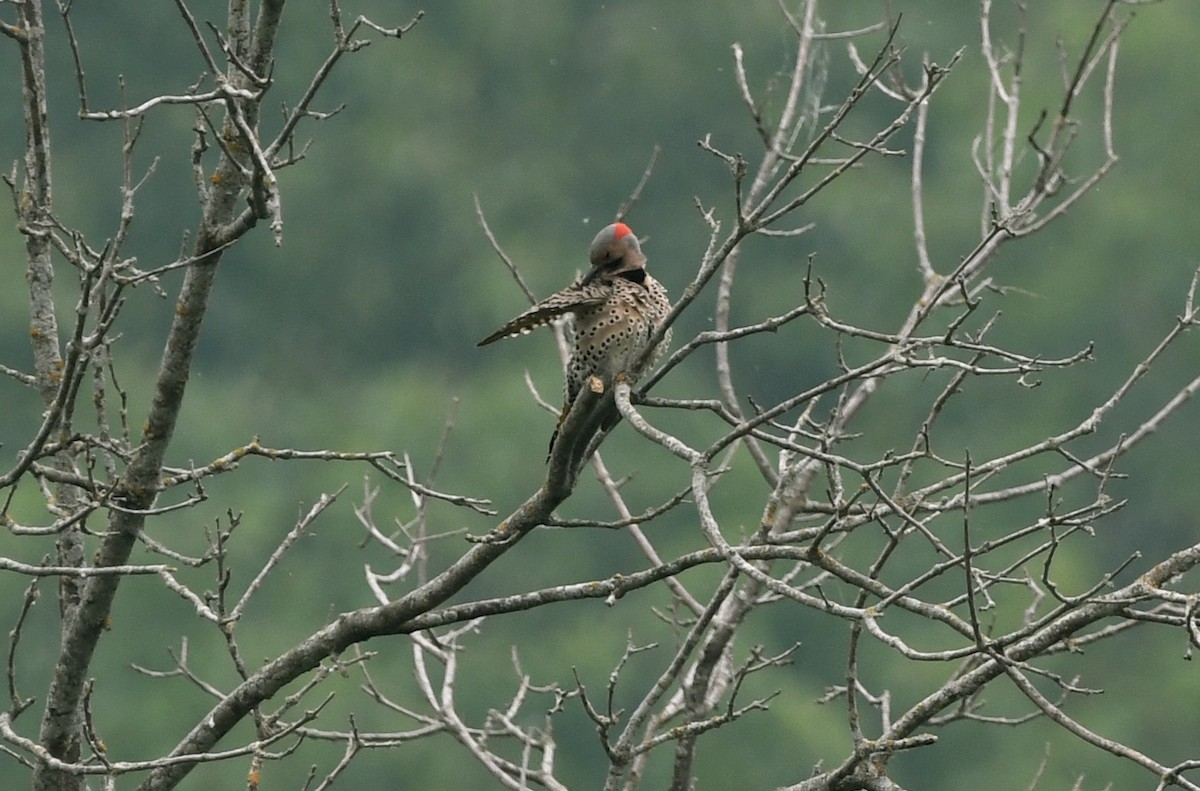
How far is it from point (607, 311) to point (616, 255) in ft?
1.11

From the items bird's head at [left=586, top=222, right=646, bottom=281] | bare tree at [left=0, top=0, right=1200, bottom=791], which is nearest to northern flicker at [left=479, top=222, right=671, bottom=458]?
bird's head at [left=586, top=222, right=646, bottom=281]

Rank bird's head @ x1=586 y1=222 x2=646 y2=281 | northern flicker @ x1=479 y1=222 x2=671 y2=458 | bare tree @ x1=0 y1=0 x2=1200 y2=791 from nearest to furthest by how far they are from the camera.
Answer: bare tree @ x1=0 y1=0 x2=1200 y2=791 → northern flicker @ x1=479 y1=222 x2=671 y2=458 → bird's head @ x1=586 y1=222 x2=646 y2=281

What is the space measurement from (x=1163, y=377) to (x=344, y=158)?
15643mm

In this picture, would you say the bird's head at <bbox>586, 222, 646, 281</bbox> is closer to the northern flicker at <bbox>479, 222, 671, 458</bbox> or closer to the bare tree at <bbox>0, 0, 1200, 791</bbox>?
the northern flicker at <bbox>479, 222, 671, 458</bbox>

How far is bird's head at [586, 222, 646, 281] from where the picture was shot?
568 centimetres

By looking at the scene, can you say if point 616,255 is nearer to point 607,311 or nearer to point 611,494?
point 607,311

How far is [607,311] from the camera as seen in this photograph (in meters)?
5.40

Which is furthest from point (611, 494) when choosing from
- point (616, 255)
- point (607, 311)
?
point (616, 255)

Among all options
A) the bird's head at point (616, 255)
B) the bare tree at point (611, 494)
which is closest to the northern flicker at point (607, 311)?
the bird's head at point (616, 255)

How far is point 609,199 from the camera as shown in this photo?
32.8 m

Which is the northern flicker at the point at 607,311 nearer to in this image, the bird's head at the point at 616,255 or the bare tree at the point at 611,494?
the bird's head at the point at 616,255

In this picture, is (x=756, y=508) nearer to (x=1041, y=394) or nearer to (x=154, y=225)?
(x=1041, y=394)

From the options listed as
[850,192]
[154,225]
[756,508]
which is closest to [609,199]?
[850,192]

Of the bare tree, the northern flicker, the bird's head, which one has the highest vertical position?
the bird's head
